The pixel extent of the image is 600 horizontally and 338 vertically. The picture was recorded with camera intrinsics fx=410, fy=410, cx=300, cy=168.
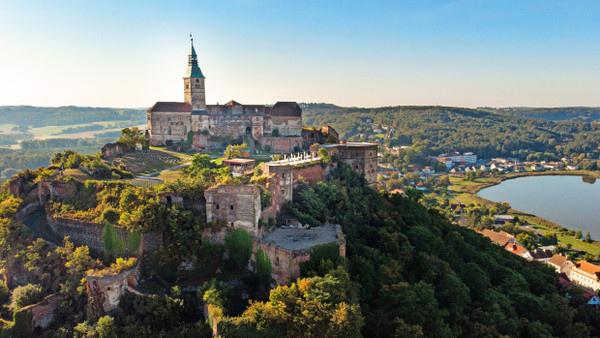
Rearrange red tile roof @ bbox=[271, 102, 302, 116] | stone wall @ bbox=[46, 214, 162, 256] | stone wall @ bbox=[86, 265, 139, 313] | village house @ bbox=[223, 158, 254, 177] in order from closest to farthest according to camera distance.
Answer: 1. stone wall @ bbox=[86, 265, 139, 313]
2. stone wall @ bbox=[46, 214, 162, 256]
3. village house @ bbox=[223, 158, 254, 177]
4. red tile roof @ bbox=[271, 102, 302, 116]

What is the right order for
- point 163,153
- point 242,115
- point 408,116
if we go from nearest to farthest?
point 163,153 < point 242,115 < point 408,116

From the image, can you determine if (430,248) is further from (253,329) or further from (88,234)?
(88,234)

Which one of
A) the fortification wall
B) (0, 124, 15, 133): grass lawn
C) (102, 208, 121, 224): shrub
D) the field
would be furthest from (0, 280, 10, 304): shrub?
(0, 124, 15, 133): grass lawn

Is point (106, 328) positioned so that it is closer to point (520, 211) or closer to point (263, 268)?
point (263, 268)

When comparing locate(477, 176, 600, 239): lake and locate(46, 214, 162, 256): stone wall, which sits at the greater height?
locate(46, 214, 162, 256): stone wall

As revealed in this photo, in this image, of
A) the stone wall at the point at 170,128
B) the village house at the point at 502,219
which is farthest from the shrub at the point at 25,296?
the village house at the point at 502,219

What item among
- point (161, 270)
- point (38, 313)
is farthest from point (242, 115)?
point (38, 313)

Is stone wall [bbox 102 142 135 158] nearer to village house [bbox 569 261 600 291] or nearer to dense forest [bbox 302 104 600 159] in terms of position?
village house [bbox 569 261 600 291]

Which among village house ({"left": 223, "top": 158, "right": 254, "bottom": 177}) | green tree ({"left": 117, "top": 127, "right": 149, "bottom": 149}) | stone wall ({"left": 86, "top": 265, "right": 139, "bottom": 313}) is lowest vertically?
stone wall ({"left": 86, "top": 265, "right": 139, "bottom": 313})
